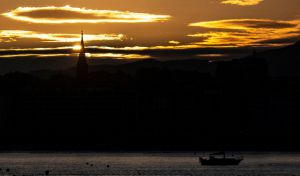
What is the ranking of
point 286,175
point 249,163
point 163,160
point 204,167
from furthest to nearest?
point 163,160 → point 249,163 → point 204,167 → point 286,175

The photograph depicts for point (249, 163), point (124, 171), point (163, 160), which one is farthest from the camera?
point (163, 160)

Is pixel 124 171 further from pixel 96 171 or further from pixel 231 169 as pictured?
pixel 231 169

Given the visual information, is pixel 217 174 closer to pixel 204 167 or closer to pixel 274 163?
pixel 204 167

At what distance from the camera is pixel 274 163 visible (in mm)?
180500

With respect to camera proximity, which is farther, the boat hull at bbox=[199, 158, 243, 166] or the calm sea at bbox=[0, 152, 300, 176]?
the boat hull at bbox=[199, 158, 243, 166]

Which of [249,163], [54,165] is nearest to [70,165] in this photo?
[54,165]

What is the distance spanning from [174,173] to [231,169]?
13.6 m

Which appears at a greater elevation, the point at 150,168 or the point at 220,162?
the point at 150,168

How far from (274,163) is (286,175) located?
117 feet

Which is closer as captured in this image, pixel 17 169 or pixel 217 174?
pixel 217 174

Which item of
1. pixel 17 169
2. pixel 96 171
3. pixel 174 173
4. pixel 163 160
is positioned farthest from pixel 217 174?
pixel 163 160

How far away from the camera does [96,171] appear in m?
153

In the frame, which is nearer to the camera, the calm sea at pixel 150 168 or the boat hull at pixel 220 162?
the calm sea at pixel 150 168

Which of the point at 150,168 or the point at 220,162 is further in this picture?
the point at 220,162
